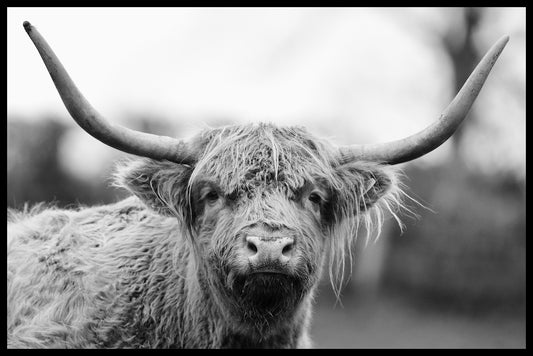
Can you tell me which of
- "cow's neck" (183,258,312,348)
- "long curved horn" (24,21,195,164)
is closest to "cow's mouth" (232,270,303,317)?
"cow's neck" (183,258,312,348)

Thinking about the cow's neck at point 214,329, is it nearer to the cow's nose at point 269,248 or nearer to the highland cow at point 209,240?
the highland cow at point 209,240

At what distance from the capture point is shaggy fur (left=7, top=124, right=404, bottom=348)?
510 centimetres

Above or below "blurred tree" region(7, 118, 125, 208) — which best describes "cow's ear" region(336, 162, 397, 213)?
below

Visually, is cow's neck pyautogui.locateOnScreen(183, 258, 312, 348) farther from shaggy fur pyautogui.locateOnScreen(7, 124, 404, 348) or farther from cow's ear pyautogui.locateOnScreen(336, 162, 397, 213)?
cow's ear pyautogui.locateOnScreen(336, 162, 397, 213)

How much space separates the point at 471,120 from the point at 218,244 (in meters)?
18.0

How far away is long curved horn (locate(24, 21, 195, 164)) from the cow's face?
12 cm

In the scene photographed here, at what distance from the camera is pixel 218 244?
16.9 feet

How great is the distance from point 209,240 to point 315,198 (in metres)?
0.79

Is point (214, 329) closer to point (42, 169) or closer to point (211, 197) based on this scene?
point (211, 197)

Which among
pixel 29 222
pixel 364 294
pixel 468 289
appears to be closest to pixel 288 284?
pixel 29 222

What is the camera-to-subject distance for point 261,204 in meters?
4.98

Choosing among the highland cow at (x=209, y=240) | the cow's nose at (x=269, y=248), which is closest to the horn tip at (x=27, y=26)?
the highland cow at (x=209, y=240)

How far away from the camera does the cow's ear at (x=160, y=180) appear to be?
5551 millimetres

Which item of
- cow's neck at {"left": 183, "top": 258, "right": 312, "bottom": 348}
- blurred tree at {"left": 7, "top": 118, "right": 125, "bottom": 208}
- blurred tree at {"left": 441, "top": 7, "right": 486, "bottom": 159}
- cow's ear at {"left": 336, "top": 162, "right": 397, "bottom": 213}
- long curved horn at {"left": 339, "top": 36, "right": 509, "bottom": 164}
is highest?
blurred tree at {"left": 441, "top": 7, "right": 486, "bottom": 159}
